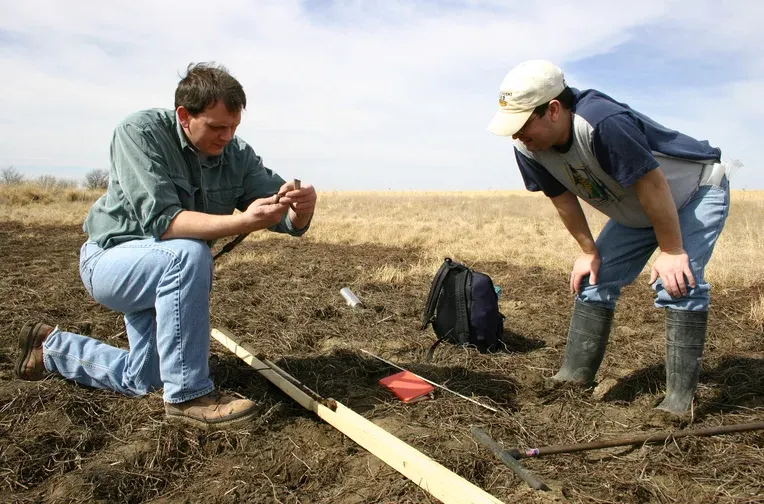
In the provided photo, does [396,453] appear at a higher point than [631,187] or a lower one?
lower

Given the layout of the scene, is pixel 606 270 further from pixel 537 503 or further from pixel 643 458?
pixel 537 503

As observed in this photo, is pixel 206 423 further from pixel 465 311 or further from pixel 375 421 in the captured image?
pixel 465 311

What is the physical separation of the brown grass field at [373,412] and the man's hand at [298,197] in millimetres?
1089

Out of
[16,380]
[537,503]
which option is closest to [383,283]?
[16,380]

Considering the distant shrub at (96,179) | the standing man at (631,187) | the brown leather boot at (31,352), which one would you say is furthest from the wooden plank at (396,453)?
the distant shrub at (96,179)

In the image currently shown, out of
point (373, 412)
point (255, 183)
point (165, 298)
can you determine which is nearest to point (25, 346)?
point (165, 298)

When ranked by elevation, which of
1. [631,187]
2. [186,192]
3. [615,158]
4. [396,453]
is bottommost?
[396,453]

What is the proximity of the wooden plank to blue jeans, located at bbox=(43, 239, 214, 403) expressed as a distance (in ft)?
1.77

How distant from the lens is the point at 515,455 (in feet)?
8.11

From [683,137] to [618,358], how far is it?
1688mm

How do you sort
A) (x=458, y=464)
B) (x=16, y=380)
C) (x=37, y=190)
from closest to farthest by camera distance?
(x=458, y=464), (x=16, y=380), (x=37, y=190)

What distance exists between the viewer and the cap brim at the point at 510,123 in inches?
109

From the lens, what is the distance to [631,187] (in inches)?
113

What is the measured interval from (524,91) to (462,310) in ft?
6.47
